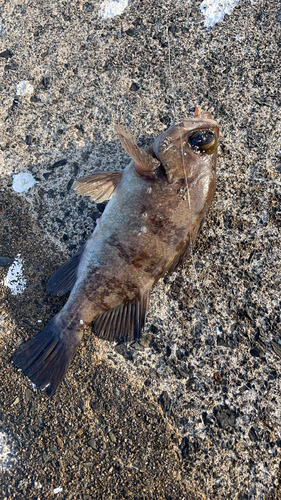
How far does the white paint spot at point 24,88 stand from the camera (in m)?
3.05

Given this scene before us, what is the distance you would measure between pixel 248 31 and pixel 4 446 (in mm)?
4086

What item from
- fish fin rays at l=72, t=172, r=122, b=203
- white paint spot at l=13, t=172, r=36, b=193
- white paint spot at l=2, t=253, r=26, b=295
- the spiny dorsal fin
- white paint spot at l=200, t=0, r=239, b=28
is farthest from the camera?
white paint spot at l=200, t=0, r=239, b=28

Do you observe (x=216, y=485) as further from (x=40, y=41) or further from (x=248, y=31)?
(x=40, y=41)

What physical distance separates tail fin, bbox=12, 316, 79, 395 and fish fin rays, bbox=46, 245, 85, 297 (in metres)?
0.24

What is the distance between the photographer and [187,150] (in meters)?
2.43

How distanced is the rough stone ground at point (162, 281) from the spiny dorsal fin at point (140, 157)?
0.61 m

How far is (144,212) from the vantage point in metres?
2.34

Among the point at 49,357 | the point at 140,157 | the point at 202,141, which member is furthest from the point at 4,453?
the point at 202,141

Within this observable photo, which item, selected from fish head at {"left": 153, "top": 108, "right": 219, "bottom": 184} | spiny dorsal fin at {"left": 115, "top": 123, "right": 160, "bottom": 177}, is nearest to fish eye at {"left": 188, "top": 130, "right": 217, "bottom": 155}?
fish head at {"left": 153, "top": 108, "right": 219, "bottom": 184}

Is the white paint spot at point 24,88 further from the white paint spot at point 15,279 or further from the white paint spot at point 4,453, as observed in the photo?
the white paint spot at point 4,453

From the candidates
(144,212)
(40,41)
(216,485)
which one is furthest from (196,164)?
(216,485)

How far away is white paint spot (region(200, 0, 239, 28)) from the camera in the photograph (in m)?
3.00

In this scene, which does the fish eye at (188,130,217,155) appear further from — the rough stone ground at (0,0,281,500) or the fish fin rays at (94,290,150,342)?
the fish fin rays at (94,290,150,342)

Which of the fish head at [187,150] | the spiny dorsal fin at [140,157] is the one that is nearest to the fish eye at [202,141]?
the fish head at [187,150]
